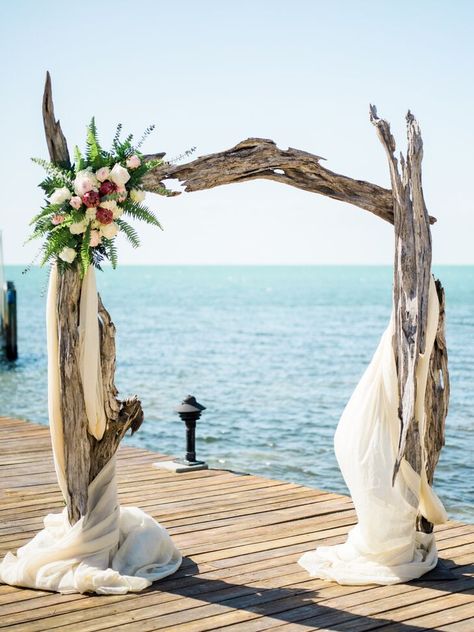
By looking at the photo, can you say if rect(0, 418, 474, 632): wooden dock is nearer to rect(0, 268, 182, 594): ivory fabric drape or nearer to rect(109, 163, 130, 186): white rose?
rect(0, 268, 182, 594): ivory fabric drape

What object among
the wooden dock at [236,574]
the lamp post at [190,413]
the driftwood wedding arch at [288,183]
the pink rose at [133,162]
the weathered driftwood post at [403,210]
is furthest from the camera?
the lamp post at [190,413]

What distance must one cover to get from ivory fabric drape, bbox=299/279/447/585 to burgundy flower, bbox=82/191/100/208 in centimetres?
190

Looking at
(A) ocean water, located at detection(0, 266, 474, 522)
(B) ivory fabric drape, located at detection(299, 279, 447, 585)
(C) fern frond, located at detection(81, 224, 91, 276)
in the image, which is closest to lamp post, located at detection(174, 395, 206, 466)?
(A) ocean water, located at detection(0, 266, 474, 522)

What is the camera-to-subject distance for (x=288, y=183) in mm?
5957

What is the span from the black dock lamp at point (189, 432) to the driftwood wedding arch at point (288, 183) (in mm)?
2467

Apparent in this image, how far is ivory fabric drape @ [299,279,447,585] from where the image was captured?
18.4 ft

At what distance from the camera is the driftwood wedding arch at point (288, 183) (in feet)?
18.2

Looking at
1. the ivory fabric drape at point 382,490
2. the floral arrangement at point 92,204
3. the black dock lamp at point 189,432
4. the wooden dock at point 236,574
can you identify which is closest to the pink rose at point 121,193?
the floral arrangement at point 92,204

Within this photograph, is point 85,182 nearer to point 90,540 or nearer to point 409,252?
point 409,252

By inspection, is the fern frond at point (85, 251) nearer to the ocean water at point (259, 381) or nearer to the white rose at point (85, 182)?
the white rose at point (85, 182)

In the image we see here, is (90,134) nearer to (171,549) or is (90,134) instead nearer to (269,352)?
(171,549)

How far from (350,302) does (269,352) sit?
127ft

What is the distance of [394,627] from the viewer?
4.77m

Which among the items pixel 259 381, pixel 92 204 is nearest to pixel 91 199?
pixel 92 204
